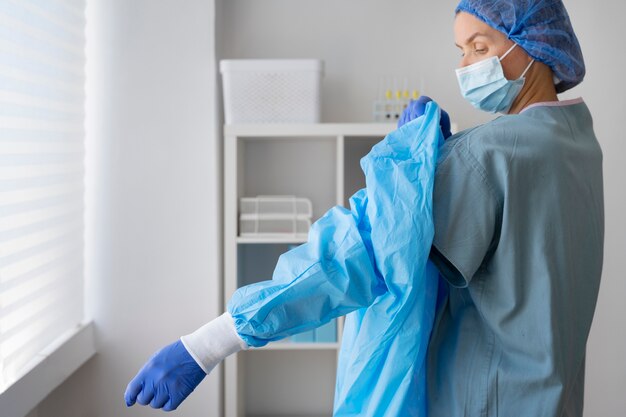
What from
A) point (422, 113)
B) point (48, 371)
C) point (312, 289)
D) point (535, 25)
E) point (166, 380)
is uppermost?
point (535, 25)

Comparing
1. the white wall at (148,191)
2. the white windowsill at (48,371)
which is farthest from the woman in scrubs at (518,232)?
the white wall at (148,191)

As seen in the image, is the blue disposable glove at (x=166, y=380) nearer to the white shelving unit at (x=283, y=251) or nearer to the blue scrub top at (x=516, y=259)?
the blue scrub top at (x=516, y=259)

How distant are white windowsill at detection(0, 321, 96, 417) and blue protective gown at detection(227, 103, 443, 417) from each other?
2.67 ft

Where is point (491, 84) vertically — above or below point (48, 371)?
above

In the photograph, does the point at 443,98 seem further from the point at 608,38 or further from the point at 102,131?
the point at 102,131

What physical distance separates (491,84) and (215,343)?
2.23 feet

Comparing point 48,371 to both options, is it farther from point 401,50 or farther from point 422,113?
point 401,50

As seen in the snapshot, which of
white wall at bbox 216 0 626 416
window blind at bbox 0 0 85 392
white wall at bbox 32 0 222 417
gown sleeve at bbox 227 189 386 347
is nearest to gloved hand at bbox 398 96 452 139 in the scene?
gown sleeve at bbox 227 189 386 347

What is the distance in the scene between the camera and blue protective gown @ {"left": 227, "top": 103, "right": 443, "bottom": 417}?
42.4 inches

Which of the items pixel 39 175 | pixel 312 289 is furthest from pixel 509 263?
pixel 39 175

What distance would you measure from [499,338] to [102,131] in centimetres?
155

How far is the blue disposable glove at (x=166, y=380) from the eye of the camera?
112cm

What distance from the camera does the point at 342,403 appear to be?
1.24 meters

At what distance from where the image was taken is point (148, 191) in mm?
2277
